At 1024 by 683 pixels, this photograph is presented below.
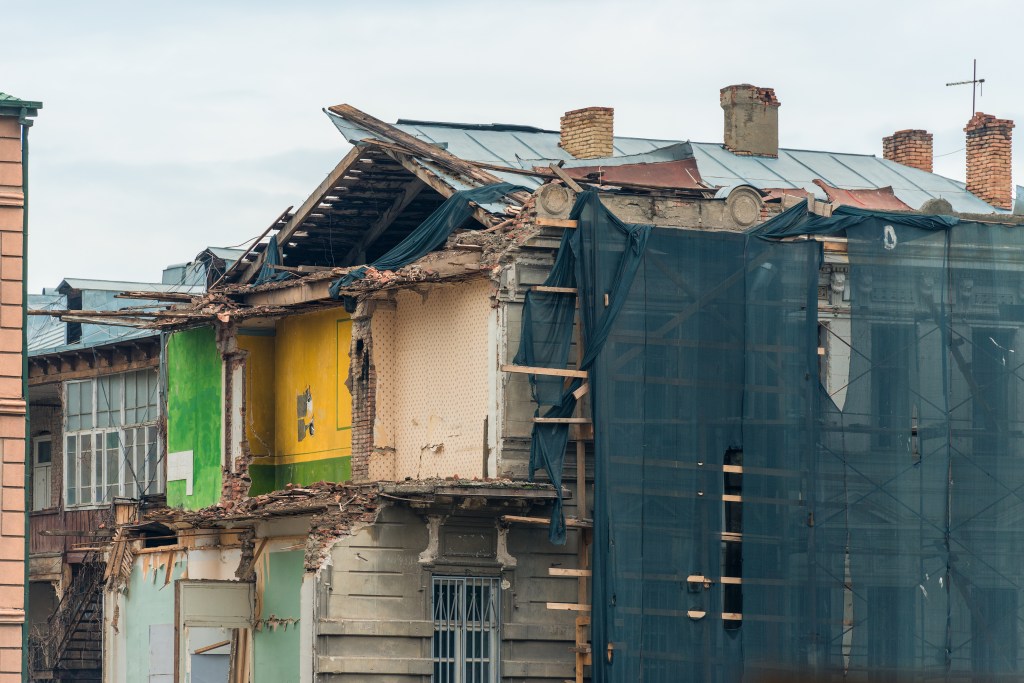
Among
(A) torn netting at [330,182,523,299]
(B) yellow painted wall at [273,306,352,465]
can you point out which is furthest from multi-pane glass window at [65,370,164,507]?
(A) torn netting at [330,182,523,299]

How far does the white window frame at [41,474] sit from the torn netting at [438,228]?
58.2 feet

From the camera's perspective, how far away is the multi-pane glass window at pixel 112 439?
41625mm

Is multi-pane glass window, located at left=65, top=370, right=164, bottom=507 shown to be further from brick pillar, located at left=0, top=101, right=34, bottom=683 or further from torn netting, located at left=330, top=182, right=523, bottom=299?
Answer: brick pillar, located at left=0, top=101, right=34, bottom=683

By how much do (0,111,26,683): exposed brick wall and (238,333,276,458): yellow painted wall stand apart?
9.06 metres

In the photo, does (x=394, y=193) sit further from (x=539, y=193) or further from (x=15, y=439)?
(x=15, y=439)

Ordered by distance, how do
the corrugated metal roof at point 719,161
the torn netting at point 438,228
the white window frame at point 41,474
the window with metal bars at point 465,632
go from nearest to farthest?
1. the window with metal bars at point 465,632
2. the torn netting at point 438,228
3. the corrugated metal roof at point 719,161
4. the white window frame at point 41,474

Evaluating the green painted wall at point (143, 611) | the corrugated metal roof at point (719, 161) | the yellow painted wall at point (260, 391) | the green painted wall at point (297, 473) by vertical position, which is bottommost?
the green painted wall at point (143, 611)

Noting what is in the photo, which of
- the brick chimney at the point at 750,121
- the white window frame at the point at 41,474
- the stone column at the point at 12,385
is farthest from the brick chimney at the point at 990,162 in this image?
the white window frame at the point at 41,474

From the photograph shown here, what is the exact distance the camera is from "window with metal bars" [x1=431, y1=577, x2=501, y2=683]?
2759 cm

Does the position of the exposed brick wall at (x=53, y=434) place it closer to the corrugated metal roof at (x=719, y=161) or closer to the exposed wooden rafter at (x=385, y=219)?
the exposed wooden rafter at (x=385, y=219)

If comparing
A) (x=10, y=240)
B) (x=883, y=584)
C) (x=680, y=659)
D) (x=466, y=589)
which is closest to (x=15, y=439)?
(x=10, y=240)

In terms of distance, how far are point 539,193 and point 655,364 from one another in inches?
107

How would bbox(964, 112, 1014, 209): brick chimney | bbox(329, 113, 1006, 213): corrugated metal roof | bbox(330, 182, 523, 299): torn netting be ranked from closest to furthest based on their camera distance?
bbox(330, 182, 523, 299): torn netting → bbox(329, 113, 1006, 213): corrugated metal roof → bbox(964, 112, 1014, 209): brick chimney

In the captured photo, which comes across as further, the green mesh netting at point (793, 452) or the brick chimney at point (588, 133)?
the brick chimney at point (588, 133)
